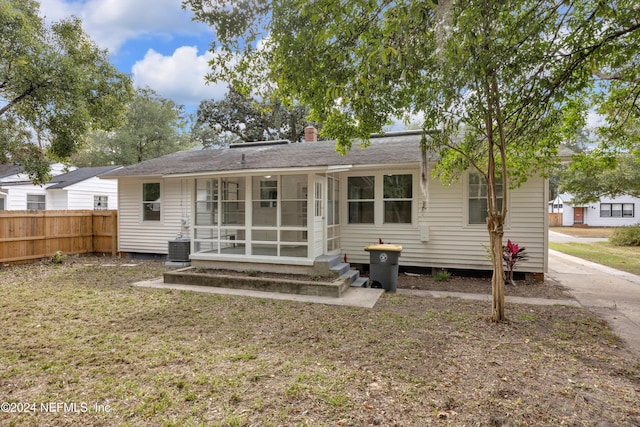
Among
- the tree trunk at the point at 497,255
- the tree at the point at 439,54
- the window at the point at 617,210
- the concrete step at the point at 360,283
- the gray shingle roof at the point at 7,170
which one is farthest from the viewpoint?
the window at the point at 617,210

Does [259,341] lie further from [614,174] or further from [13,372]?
[614,174]

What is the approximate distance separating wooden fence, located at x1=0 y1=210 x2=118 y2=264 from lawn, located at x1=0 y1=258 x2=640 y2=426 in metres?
5.13

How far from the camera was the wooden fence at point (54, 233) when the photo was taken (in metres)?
A: 9.48

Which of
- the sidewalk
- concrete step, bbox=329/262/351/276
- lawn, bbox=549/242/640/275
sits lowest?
lawn, bbox=549/242/640/275

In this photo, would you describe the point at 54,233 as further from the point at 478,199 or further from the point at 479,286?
the point at 478,199

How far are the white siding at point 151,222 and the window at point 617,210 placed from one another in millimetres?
36296

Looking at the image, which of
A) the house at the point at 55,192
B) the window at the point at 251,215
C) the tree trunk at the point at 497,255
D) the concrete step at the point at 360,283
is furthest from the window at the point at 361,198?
the house at the point at 55,192

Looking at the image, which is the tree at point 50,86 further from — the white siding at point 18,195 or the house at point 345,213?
the white siding at point 18,195

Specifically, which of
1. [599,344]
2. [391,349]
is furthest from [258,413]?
[599,344]

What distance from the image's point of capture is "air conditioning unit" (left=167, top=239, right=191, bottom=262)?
9383 mm

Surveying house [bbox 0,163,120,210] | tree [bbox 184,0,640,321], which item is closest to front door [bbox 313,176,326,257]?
tree [bbox 184,0,640,321]

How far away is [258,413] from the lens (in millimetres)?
2600

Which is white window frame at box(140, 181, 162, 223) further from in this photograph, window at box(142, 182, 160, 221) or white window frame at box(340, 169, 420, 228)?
white window frame at box(340, 169, 420, 228)

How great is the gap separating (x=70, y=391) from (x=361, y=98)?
4.48 metres
